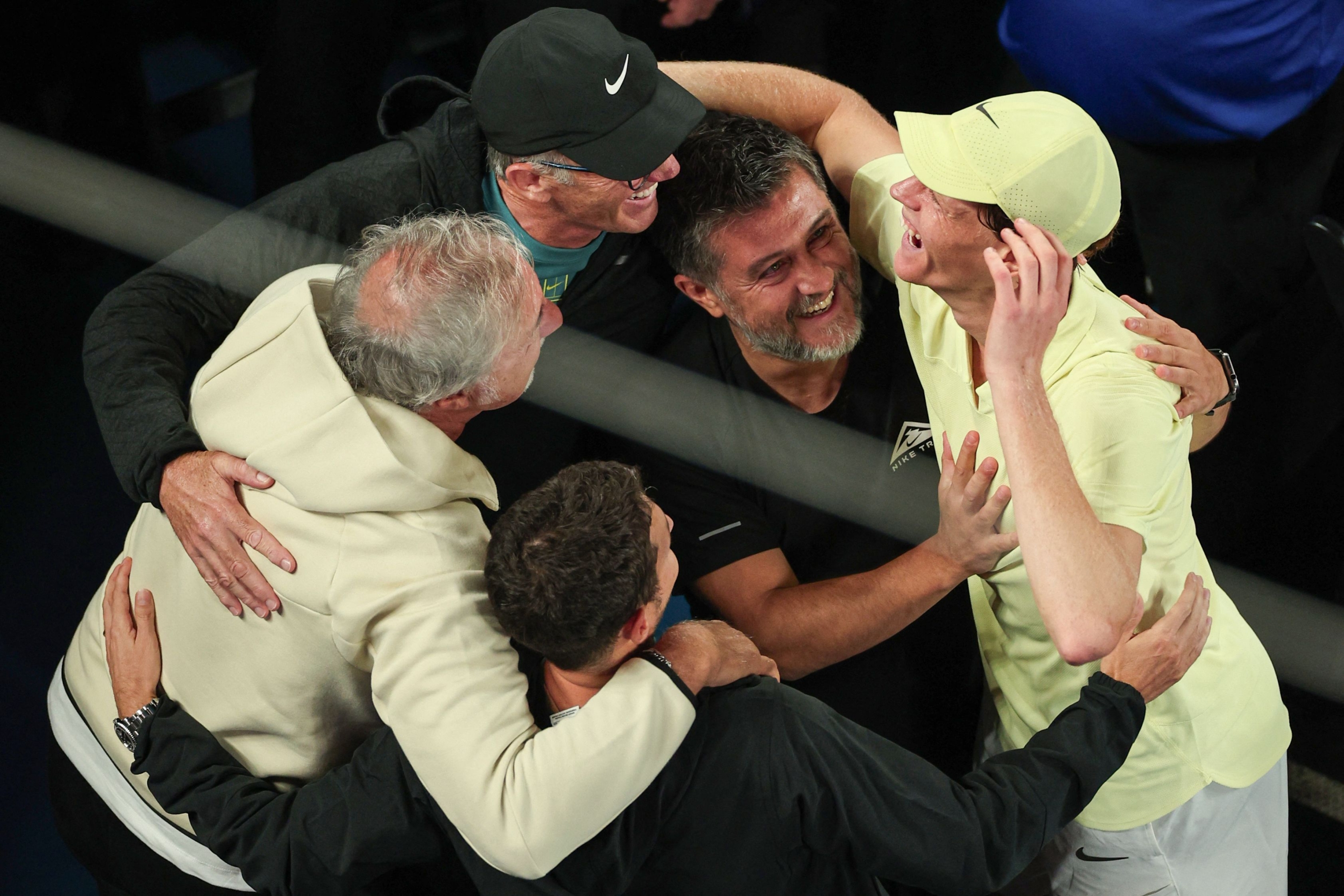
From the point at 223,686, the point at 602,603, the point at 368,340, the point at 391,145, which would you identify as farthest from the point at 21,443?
the point at 602,603

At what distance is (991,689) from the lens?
87.8 inches

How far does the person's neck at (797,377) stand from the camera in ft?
7.79

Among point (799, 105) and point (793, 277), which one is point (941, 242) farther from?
point (799, 105)

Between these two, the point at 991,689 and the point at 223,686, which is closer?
the point at 223,686

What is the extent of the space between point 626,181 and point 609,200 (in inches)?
2.3

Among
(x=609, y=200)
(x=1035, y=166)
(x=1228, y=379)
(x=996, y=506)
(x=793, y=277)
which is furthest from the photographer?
(x=793, y=277)

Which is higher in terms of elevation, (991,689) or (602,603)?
(602,603)

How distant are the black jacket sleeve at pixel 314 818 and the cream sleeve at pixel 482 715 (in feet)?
0.39

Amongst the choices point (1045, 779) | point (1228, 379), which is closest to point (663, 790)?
point (1045, 779)

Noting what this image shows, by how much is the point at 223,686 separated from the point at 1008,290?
50.9 inches

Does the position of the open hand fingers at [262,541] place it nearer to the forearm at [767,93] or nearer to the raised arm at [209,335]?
the raised arm at [209,335]

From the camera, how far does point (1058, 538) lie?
1571mm

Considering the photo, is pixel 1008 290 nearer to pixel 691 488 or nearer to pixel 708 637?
pixel 708 637

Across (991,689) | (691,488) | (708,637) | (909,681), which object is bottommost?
(909,681)
